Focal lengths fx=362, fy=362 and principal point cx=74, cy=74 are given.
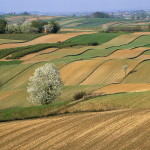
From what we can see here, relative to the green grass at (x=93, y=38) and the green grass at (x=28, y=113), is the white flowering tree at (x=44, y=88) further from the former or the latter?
the green grass at (x=93, y=38)

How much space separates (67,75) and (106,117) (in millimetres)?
40101

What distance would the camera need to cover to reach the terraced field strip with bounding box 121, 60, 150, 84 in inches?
2329

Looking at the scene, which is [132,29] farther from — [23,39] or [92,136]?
[92,136]

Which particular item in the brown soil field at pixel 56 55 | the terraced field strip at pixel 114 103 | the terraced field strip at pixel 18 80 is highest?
the terraced field strip at pixel 114 103

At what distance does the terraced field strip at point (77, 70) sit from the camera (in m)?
62.7

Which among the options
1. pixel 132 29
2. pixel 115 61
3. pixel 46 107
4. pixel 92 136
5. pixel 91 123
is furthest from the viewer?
pixel 132 29

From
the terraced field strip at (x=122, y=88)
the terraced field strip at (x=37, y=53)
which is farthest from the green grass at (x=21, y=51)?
the terraced field strip at (x=122, y=88)

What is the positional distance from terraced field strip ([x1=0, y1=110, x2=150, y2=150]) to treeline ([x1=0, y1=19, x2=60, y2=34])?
129782 millimetres

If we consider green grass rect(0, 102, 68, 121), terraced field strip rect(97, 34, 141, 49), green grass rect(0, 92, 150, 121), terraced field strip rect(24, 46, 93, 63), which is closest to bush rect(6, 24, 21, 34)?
terraced field strip rect(97, 34, 141, 49)

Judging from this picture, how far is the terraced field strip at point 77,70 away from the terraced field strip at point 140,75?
7.82m

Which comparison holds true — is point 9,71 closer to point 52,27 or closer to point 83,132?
point 83,132

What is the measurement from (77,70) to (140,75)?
12.4 metres

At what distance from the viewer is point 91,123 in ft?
80.3

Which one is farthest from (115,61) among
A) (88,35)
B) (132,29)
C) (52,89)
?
(132,29)
